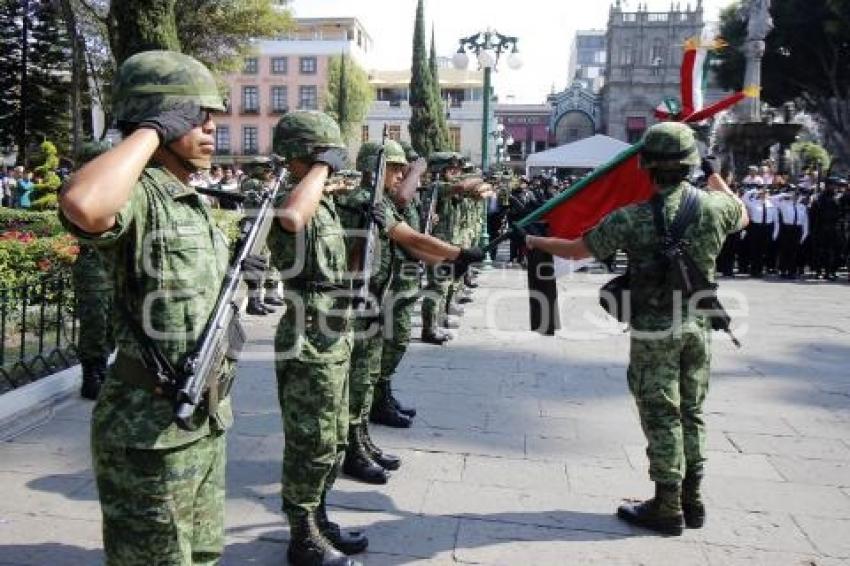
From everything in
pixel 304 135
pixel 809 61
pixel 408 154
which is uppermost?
pixel 809 61

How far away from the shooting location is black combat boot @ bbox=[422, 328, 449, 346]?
8102 millimetres

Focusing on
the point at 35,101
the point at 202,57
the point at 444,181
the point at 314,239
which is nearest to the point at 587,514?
the point at 314,239

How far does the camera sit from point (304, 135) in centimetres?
316

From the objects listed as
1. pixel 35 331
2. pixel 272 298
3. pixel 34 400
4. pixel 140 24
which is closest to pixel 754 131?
pixel 272 298

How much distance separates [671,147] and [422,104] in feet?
72.3

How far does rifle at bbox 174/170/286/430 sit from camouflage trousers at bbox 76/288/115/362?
11.8ft

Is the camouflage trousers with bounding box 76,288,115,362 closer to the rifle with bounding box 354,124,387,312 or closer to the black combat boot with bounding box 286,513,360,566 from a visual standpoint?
the rifle with bounding box 354,124,387,312

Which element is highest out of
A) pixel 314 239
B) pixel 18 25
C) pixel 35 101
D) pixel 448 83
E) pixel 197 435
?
pixel 448 83

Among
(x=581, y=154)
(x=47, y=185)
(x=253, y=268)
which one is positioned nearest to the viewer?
(x=253, y=268)

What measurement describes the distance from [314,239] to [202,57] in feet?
77.1

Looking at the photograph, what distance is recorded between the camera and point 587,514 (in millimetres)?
3977

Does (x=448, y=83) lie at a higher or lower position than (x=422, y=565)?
higher

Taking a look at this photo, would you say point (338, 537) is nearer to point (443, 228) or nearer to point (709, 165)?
point (709, 165)

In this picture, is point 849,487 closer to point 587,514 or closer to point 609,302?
point 587,514
